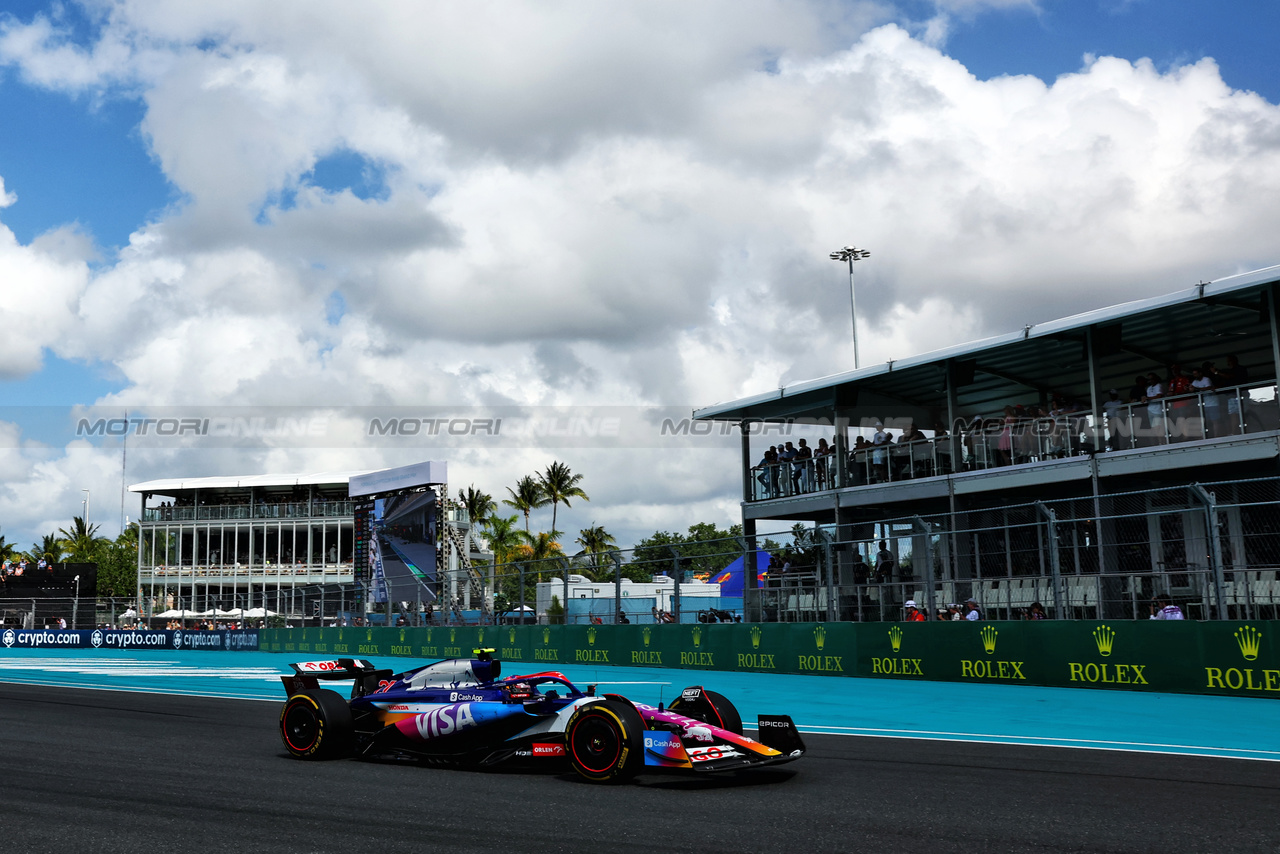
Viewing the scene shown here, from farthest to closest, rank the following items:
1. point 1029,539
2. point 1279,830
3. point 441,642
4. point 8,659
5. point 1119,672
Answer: point 8,659 → point 441,642 → point 1029,539 → point 1119,672 → point 1279,830

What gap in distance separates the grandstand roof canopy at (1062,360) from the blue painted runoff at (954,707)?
793 cm

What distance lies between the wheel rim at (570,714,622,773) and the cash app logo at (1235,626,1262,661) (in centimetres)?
914

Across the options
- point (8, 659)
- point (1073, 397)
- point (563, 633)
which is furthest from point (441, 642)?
point (1073, 397)

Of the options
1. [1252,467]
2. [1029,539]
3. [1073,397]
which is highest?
[1073,397]

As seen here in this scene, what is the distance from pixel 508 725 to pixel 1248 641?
9.32 meters

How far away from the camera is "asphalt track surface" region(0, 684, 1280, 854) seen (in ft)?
18.1

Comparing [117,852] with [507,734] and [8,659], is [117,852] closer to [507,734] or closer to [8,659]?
[507,734]

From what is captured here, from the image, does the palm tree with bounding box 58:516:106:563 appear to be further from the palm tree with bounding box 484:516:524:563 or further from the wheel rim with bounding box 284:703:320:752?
the wheel rim with bounding box 284:703:320:752

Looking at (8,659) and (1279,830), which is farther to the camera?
(8,659)

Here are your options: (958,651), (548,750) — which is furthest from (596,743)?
(958,651)

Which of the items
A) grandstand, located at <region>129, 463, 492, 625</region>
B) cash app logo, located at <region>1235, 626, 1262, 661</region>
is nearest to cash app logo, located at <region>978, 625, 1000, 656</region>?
cash app logo, located at <region>1235, 626, 1262, 661</region>

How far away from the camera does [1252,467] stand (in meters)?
18.9

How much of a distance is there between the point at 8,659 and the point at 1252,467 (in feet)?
104

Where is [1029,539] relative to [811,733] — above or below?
above
